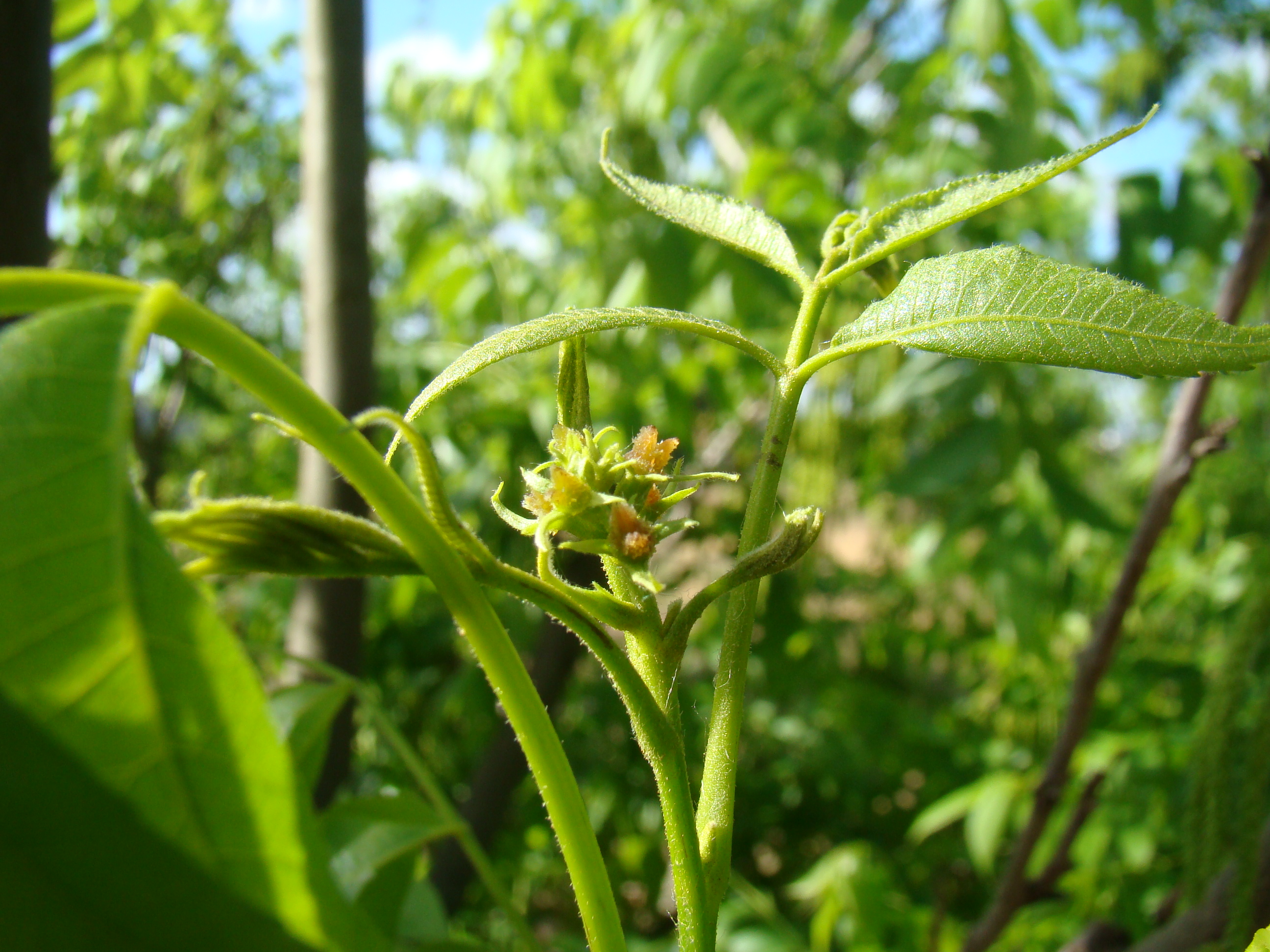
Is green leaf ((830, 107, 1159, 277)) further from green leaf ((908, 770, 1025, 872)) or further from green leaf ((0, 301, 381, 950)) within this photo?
green leaf ((908, 770, 1025, 872))

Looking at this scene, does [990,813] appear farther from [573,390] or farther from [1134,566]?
[573,390]

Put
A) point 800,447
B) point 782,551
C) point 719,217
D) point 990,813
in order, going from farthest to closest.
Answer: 1. point 800,447
2. point 990,813
3. point 719,217
4. point 782,551

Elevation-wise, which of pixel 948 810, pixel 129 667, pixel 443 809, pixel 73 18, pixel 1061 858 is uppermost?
pixel 73 18

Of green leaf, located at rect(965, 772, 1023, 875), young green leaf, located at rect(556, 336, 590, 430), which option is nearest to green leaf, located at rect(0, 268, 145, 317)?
young green leaf, located at rect(556, 336, 590, 430)

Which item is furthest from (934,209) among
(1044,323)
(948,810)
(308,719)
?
(948,810)

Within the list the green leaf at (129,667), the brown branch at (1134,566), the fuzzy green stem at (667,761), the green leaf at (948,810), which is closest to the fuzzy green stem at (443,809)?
the fuzzy green stem at (667,761)

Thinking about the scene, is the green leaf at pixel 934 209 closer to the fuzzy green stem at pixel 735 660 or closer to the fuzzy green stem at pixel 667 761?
the fuzzy green stem at pixel 735 660

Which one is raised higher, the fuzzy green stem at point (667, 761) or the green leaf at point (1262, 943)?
the fuzzy green stem at point (667, 761)
